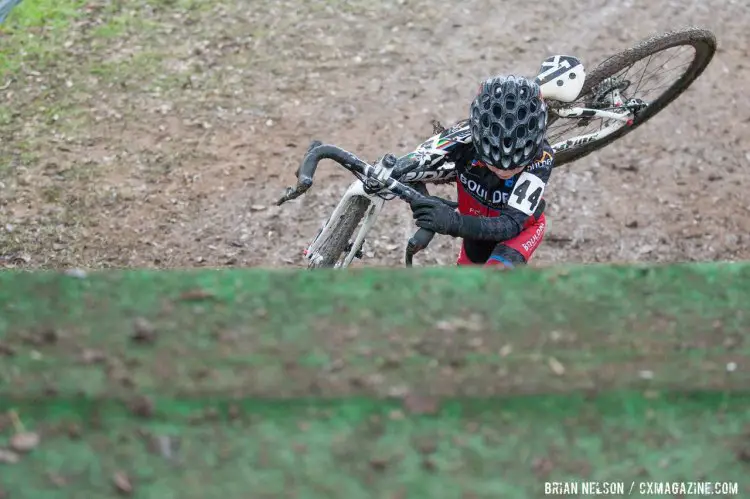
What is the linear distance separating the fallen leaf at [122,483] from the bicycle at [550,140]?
2.44 meters

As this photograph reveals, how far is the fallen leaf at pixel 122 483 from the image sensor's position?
2283mm

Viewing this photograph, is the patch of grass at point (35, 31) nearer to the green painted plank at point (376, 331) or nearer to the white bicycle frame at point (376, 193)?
the white bicycle frame at point (376, 193)

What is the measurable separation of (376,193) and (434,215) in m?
0.36

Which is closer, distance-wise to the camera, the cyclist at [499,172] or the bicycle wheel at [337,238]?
the cyclist at [499,172]

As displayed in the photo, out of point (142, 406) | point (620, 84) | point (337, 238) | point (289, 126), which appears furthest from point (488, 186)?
point (289, 126)

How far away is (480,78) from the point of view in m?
9.19

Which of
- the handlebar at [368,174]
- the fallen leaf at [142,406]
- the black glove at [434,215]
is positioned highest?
the fallen leaf at [142,406]

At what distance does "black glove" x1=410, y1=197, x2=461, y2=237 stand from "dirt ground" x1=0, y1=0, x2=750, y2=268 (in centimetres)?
281

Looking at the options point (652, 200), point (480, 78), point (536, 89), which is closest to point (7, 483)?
point (536, 89)

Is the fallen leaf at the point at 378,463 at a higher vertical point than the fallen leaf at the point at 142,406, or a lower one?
lower

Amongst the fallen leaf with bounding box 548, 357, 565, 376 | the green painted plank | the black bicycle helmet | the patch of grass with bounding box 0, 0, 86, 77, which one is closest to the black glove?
the black bicycle helmet

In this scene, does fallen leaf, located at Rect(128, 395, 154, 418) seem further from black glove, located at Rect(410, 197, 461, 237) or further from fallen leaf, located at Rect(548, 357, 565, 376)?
black glove, located at Rect(410, 197, 461, 237)

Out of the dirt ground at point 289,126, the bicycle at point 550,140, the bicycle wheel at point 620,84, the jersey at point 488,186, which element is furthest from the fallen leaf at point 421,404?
the dirt ground at point 289,126

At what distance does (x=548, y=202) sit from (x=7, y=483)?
20.9ft
